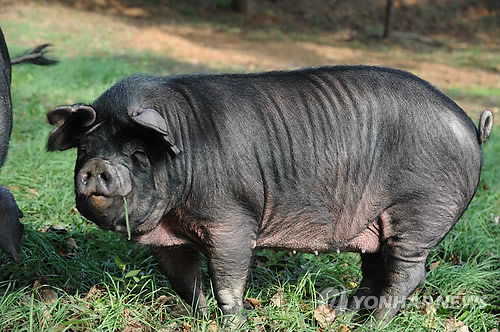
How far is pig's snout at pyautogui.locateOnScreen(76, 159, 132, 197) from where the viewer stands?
2965 mm

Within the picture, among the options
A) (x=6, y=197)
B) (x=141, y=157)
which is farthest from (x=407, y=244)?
(x=6, y=197)

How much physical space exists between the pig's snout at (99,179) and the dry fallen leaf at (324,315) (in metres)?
1.38

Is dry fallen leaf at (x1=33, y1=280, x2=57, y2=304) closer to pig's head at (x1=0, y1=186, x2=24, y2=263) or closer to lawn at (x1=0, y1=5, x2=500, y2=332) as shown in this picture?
lawn at (x1=0, y1=5, x2=500, y2=332)

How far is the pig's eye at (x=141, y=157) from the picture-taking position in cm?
310

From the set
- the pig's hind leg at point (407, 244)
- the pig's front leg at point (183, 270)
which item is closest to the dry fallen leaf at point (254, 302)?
the pig's front leg at point (183, 270)

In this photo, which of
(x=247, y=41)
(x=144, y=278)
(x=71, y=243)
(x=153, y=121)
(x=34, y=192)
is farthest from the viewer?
(x=247, y=41)

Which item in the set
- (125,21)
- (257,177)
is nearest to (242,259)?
(257,177)

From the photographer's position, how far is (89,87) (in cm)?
870

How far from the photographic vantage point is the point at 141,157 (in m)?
3.11

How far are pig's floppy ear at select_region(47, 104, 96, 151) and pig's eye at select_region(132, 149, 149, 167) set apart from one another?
26 centimetres

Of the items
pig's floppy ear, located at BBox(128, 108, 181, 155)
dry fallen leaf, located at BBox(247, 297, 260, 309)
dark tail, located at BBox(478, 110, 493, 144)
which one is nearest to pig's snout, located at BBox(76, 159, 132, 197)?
pig's floppy ear, located at BBox(128, 108, 181, 155)

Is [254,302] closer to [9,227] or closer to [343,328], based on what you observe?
[343,328]

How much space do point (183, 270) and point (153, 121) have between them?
1133mm

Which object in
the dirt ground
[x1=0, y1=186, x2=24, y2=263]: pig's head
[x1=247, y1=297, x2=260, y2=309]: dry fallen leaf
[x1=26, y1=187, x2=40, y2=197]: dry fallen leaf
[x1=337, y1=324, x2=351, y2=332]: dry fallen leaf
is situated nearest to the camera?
[x1=0, y1=186, x2=24, y2=263]: pig's head
